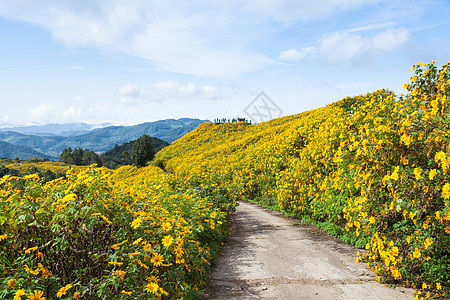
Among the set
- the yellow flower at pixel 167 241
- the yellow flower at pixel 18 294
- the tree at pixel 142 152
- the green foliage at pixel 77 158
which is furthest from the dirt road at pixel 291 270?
the green foliage at pixel 77 158

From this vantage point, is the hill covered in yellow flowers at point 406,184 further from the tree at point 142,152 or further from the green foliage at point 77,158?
the green foliage at point 77,158

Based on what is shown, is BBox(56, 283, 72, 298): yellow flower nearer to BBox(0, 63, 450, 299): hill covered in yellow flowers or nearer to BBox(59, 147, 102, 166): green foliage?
BBox(0, 63, 450, 299): hill covered in yellow flowers

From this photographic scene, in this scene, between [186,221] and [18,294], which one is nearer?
[18,294]

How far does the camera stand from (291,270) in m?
4.80

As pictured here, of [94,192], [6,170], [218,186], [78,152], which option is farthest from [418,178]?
[78,152]

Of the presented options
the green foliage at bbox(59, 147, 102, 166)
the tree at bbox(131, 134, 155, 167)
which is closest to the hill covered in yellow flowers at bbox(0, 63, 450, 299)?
the tree at bbox(131, 134, 155, 167)

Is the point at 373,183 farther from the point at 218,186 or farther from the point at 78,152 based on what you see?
the point at 78,152

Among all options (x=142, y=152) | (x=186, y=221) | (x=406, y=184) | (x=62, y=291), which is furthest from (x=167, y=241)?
(x=142, y=152)

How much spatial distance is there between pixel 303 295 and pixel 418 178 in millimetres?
2100

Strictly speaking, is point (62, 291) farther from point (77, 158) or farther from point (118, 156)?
point (118, 156)

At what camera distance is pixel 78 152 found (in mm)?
83625

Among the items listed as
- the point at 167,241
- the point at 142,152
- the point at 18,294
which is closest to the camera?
the point at 18,294

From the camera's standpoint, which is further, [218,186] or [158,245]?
[218,186]

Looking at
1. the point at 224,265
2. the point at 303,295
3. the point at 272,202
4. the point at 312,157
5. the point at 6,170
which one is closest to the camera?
the point at 303,295
